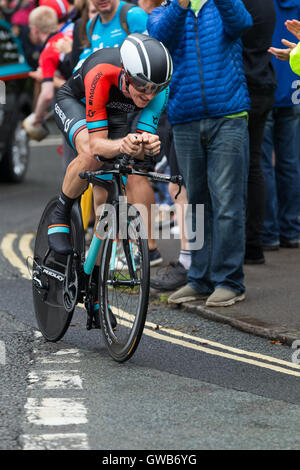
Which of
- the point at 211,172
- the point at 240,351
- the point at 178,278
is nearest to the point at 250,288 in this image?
the point at 178,278

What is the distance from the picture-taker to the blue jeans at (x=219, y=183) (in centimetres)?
704

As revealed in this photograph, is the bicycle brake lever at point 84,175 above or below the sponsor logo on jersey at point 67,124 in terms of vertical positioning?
below

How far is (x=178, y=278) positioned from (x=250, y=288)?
0.55 metres

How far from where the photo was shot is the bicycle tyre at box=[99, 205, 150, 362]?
210 inches

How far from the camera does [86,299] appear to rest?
19.4ft

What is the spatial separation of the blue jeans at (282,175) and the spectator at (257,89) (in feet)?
1.88

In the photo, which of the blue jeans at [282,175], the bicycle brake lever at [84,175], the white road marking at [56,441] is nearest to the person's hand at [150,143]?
the bicycle brake lever at [84,175]

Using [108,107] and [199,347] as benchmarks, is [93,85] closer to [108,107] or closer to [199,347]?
[108,107]

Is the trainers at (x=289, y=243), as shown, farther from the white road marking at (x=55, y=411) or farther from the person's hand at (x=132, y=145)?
the white road marking at (x=55, y=411)

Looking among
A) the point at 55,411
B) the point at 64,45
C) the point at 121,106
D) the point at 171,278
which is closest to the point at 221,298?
the point at 171,278

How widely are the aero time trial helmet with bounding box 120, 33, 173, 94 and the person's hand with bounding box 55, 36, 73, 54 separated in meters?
4.09

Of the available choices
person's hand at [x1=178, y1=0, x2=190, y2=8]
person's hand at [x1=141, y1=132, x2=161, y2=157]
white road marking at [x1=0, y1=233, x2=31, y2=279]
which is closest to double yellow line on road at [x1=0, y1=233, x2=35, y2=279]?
white road marking at [x1=0, y1=233, x2=31, y2=279]

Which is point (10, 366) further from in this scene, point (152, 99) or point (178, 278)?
point (178, 278)
